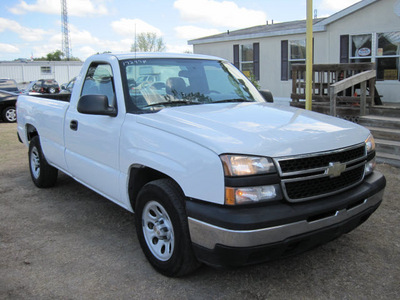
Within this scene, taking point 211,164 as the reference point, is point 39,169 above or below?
below

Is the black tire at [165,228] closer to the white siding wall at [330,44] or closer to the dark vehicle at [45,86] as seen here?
the white siding wall at [330,44]

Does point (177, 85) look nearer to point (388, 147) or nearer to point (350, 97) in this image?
point (388, 147)

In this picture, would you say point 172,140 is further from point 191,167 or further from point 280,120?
point 280,120

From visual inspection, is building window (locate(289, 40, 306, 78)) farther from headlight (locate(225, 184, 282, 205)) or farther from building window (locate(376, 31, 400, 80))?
headlight (locate(225, 184, 282, 205))

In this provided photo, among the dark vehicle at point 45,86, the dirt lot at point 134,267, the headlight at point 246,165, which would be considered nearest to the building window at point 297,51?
the dirt lot at point 134,267

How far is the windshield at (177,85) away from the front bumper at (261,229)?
1.33m

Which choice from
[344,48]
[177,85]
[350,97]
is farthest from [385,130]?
[344,48]

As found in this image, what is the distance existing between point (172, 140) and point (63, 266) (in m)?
1.58

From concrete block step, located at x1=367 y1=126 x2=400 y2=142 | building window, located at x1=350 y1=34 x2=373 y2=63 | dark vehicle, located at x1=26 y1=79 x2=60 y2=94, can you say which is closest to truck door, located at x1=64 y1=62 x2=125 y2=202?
concrete block step, located at x1=367 y1=126 x2=400 y2=142

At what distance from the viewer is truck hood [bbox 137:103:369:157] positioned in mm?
2709

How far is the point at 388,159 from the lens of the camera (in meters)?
6.79

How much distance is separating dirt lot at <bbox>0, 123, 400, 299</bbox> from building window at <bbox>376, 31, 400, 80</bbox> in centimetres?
760

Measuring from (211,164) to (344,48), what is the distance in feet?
36.0

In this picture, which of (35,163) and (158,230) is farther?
(35,163)
